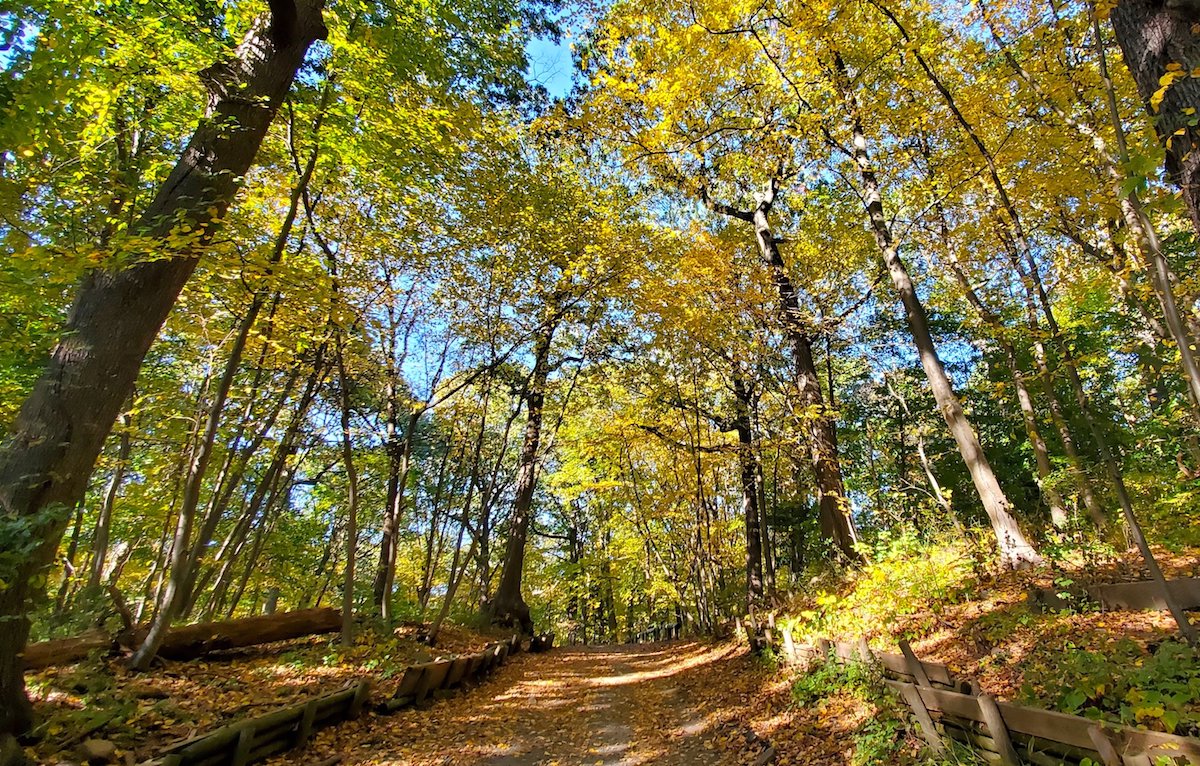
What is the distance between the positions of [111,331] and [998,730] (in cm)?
641

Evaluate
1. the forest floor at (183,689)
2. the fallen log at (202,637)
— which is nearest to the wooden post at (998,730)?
the forest floor at (183,689)

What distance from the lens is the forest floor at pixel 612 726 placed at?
4953 millimetres

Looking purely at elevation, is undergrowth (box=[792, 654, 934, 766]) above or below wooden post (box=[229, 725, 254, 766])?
below

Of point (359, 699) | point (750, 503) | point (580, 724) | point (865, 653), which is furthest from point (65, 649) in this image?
point (750, 503)

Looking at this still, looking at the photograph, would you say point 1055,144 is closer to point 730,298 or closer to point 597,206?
point 730,298

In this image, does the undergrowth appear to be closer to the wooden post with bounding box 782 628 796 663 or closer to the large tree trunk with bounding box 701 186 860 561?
the wooden post with bounding box 782 628 796 663

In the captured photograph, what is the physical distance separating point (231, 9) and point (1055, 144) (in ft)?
32.6

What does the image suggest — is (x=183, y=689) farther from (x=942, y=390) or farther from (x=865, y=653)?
(x=942, y=390)

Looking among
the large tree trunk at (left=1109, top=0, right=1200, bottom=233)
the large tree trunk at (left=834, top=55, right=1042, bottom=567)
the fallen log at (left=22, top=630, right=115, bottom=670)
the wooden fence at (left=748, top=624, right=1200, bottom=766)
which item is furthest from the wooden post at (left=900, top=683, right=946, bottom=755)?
the fallen log at (left=22, top=630, right=115, bottom=670)

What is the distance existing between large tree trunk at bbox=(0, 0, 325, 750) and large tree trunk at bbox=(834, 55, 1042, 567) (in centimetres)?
657

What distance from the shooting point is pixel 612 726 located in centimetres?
675

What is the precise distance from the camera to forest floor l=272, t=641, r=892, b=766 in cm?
495

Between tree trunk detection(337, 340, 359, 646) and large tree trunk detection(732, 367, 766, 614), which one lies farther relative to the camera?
large tree trunk detection(732, 367, 766, 614)

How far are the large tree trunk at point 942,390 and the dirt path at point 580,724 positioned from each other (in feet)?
11.6
